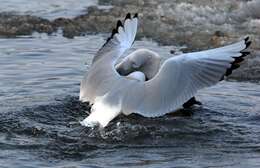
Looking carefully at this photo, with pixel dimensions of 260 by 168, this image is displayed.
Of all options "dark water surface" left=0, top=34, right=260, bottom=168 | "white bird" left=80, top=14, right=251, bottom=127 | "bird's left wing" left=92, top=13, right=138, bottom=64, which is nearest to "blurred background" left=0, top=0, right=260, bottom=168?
"dark water surface" left=0, top=34, right=260, bottom=168

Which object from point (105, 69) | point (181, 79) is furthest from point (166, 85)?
point (105, 69)

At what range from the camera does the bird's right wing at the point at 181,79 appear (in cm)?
721

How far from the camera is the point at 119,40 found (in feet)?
28.0

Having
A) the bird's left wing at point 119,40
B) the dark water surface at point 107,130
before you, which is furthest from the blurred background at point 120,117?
the bird's left wing at point 119,40

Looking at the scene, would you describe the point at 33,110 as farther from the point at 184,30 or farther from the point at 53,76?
the point at 184,30

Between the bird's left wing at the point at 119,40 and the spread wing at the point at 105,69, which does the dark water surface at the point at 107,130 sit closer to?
Answer: the spread wing at the point at 105,69

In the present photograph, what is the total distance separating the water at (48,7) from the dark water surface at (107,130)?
276 centimetres

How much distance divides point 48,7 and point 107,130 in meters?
5.91

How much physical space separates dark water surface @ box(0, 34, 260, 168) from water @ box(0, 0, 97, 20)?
9.05 ft

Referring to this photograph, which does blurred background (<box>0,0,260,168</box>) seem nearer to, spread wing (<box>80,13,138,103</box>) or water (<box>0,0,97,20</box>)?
water (<box>0,0,97,20</box>)

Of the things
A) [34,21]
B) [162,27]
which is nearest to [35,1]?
[34,21]

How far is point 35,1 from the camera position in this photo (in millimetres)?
13094

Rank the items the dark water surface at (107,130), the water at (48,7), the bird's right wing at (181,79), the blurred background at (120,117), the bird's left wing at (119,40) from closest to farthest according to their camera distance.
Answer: the dark water surface at (107,130) < the blurred background at (120,117) < the bird's right wing at (181,79) < the bird's left wing at (119,40) < the water at (48,7)

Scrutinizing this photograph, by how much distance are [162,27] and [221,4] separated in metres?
1.63
